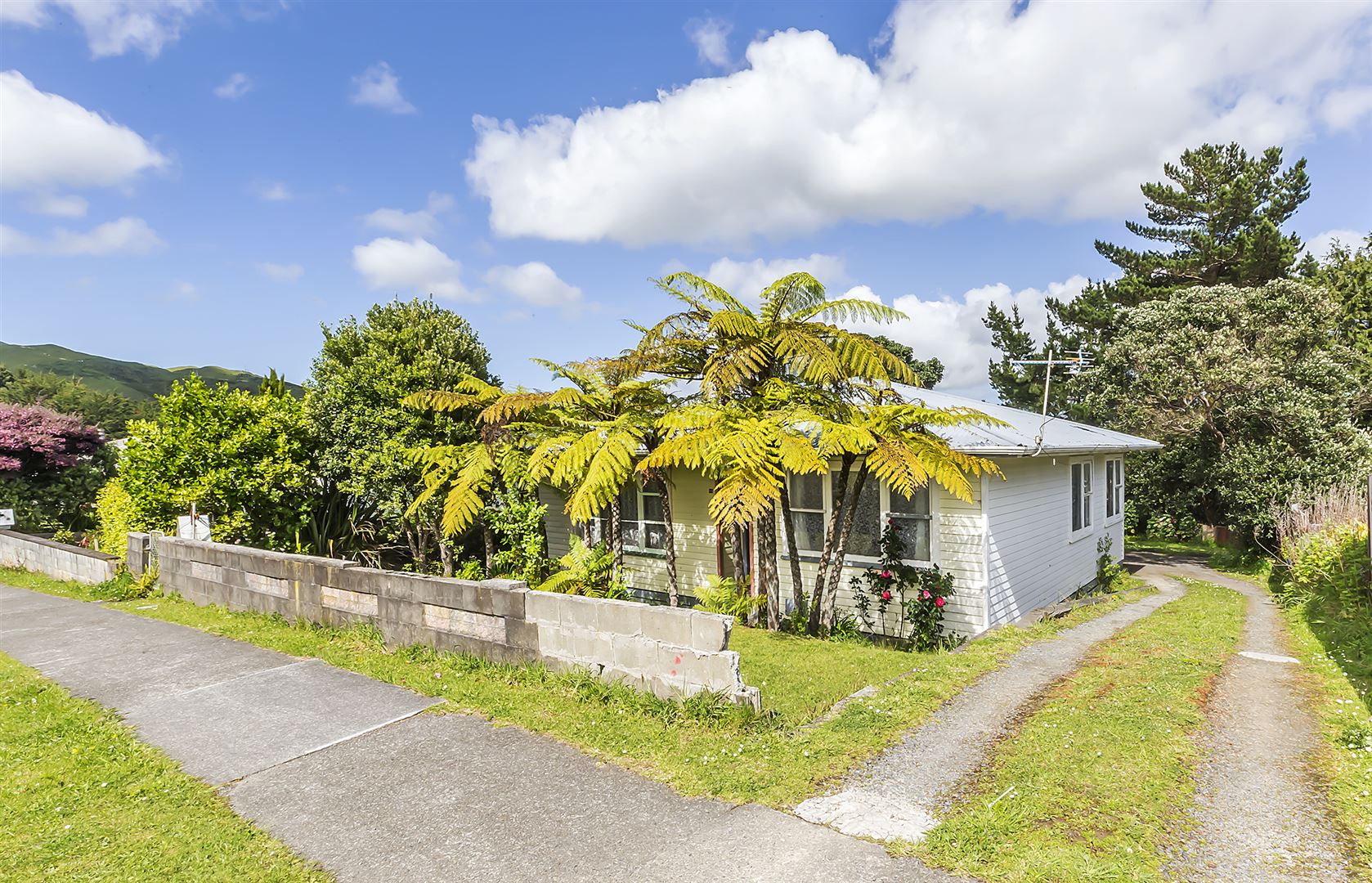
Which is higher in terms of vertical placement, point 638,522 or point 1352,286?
point 1352,286

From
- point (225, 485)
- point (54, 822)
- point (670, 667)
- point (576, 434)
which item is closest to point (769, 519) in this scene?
point (576, 434)

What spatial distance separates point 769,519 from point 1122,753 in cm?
432

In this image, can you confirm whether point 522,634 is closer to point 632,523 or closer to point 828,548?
point 828,548

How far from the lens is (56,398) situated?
4228cm

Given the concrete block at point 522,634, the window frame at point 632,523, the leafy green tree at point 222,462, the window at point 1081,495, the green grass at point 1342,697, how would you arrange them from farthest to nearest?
the window at point 1081,495
the window frame at point 632,523
the leafy green tree at point 222,462
the concrete block at point 522,634
the green grass at point 1342,697

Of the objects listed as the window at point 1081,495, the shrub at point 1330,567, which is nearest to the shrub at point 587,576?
the window at point 1081,495

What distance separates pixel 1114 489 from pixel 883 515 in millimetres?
8277

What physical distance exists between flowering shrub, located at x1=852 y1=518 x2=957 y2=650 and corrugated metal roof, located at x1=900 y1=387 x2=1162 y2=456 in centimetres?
148

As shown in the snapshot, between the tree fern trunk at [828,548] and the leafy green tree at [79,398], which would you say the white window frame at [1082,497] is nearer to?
the tree fern trunk at [828,548]

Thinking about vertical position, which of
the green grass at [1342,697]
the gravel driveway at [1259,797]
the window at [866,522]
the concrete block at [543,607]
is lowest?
the gravel driveway at [1259,797]

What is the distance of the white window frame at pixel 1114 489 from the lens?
13.8 m

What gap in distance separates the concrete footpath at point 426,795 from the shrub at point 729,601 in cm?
388

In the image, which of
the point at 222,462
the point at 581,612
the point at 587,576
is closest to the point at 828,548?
the point at 587,576

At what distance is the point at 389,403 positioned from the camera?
9680 mm
